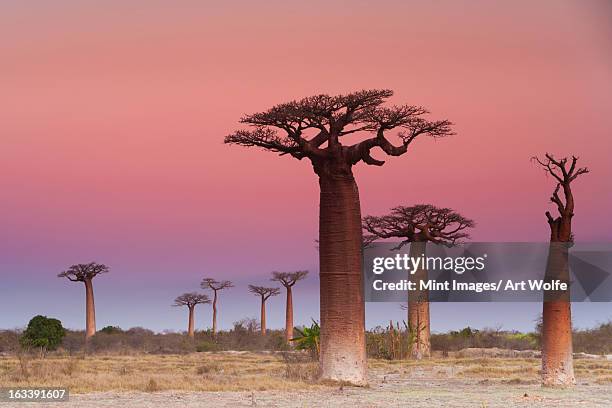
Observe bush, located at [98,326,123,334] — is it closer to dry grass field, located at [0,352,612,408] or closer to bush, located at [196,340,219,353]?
bush, located at [196,340,219,353]

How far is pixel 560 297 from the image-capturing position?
1881cm

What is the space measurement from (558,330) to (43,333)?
34.6 metres

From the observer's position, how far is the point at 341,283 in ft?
62.0

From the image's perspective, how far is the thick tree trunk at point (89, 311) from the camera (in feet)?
169

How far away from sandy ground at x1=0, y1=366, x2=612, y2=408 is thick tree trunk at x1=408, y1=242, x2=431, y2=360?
17.0 meters

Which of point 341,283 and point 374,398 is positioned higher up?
point 341,283

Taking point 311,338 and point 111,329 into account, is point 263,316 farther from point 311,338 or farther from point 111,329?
point 311,338

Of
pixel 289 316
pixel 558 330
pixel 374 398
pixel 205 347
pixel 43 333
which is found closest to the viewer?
pixel 374 398

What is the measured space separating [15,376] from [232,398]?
6.94 meters

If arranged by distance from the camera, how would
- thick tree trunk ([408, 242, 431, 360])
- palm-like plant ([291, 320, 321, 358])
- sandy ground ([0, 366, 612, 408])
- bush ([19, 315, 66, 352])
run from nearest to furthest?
sandy ground ([0, 366, 612, 408])
palm-like plant ([291, 320, 321, 358])
thick tree trunk ([408, 242, 431, 360])
bush ([19, 315, 66, 352])

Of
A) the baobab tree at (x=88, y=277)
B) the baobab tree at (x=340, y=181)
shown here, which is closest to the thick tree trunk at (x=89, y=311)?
the baobab tree at (x=88, y=277)

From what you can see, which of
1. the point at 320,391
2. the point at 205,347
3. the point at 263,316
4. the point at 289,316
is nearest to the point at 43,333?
the point at 205,347

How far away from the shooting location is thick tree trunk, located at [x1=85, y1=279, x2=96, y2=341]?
5156 centimetres

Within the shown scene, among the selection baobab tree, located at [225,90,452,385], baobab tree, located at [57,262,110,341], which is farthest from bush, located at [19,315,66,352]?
baobab tree, located at [225,90,452,385]
